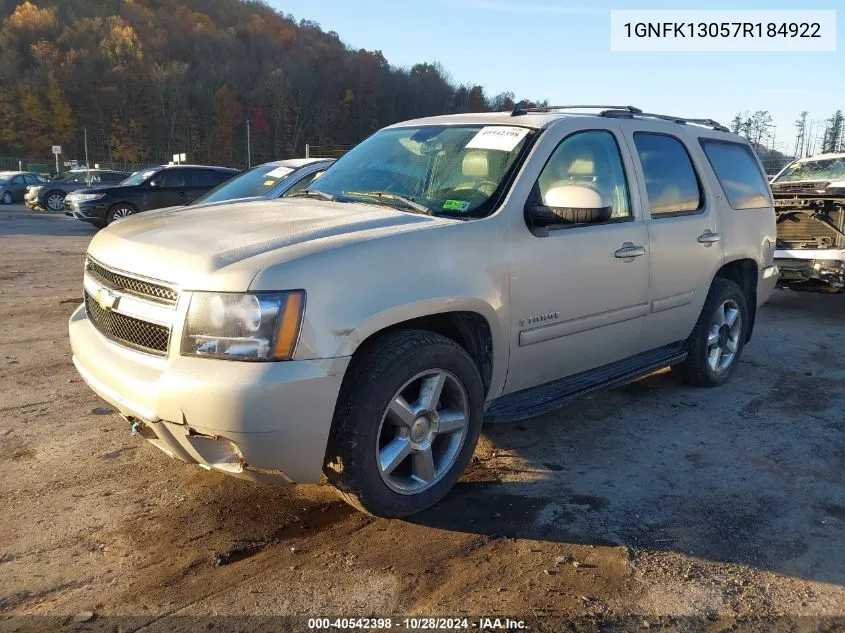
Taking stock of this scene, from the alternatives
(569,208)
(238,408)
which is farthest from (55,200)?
(238,408)

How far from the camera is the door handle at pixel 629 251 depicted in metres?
A: 4.07

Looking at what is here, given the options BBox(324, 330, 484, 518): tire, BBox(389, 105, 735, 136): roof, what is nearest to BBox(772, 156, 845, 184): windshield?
BBox(389, 105, 735, 136): roof

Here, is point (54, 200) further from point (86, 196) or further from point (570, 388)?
point (570, 388)

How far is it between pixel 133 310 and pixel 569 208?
6.79 ft

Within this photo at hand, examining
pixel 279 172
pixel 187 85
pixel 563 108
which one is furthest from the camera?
pixel 187 85

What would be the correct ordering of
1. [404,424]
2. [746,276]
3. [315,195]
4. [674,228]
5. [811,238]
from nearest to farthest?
[404,424], [315,195], [674,228], [746,276], [811,238]

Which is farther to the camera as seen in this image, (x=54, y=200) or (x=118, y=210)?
(x=54, y=200)

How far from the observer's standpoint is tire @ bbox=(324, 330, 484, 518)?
2.89 meters

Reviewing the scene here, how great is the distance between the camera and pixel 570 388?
391cm

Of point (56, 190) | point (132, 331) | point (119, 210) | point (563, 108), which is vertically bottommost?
point (132, 331)

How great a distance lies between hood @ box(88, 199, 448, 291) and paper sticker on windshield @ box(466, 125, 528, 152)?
689mm

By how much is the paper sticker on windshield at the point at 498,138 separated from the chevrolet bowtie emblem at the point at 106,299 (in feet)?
6.50

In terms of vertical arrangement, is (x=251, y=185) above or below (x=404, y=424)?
above

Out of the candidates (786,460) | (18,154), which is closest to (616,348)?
(786,460)
